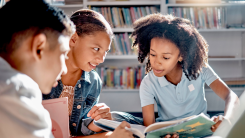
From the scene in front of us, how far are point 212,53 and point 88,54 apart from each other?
2.06 m

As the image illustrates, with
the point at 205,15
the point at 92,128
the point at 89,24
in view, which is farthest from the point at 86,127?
the point at 205,15

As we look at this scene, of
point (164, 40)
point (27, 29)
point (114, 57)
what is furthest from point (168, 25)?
point (114, 57)

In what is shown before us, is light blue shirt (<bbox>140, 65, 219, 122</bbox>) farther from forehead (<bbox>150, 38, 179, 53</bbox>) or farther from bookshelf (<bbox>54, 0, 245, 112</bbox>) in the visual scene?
bookshelf (<bbox>54, 0, 245, 112</bbox>)

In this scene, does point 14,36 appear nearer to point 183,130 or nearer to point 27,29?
point 27,29

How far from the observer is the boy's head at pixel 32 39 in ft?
1.53

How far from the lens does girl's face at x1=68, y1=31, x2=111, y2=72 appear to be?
91 centimetres

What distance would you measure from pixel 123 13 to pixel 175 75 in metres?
1.39

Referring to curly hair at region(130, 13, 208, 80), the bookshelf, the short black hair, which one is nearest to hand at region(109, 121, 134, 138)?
the short black hair

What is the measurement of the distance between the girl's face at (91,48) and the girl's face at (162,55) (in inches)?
10.0

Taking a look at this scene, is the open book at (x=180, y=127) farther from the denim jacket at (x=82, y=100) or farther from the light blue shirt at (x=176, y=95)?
the light blue shirt at (x=176, y=95)

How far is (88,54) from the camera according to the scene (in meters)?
0.91

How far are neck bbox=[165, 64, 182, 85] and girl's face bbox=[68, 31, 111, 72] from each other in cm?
43

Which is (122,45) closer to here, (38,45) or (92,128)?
(92,128)

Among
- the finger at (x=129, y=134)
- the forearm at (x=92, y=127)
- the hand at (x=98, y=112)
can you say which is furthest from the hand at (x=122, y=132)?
the forearm at (x=92, y=127)
